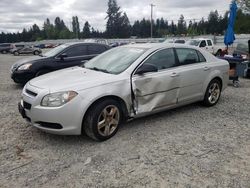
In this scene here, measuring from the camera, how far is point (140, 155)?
12.1 feet

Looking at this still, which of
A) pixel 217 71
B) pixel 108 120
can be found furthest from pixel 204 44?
pixel 108 120

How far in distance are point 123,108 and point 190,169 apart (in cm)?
149

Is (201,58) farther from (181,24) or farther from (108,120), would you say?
(181,24)

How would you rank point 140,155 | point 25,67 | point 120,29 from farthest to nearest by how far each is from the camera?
1. point 120,29
2. point 25,67
3. point 140,155

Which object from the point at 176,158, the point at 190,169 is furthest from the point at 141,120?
the point at 190,169

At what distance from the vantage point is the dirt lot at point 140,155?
3.11 meters

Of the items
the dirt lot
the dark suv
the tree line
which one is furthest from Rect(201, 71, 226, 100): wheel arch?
the tree line

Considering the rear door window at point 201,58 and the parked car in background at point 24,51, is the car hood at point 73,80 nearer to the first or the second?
the rear door window at point 201,58

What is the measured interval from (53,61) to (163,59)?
4.64 meters

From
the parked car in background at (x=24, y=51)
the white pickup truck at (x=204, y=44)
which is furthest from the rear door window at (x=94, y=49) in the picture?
the parked car in background at (x=24, y=51)

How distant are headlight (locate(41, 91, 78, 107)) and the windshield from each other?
3.18 ft

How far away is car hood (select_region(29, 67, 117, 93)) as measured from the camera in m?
3.87

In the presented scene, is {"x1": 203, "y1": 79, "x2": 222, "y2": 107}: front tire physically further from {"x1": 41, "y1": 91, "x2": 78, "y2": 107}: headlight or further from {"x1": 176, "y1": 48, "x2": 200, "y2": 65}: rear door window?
{"x1": 41, "y1": 91, "x2": 78, "y2": 107}: headlight

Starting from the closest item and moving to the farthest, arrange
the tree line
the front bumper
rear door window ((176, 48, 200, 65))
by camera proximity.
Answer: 1. the front bumper
2. rear door window ((176, 48, 200, 65))
3. the tree line
